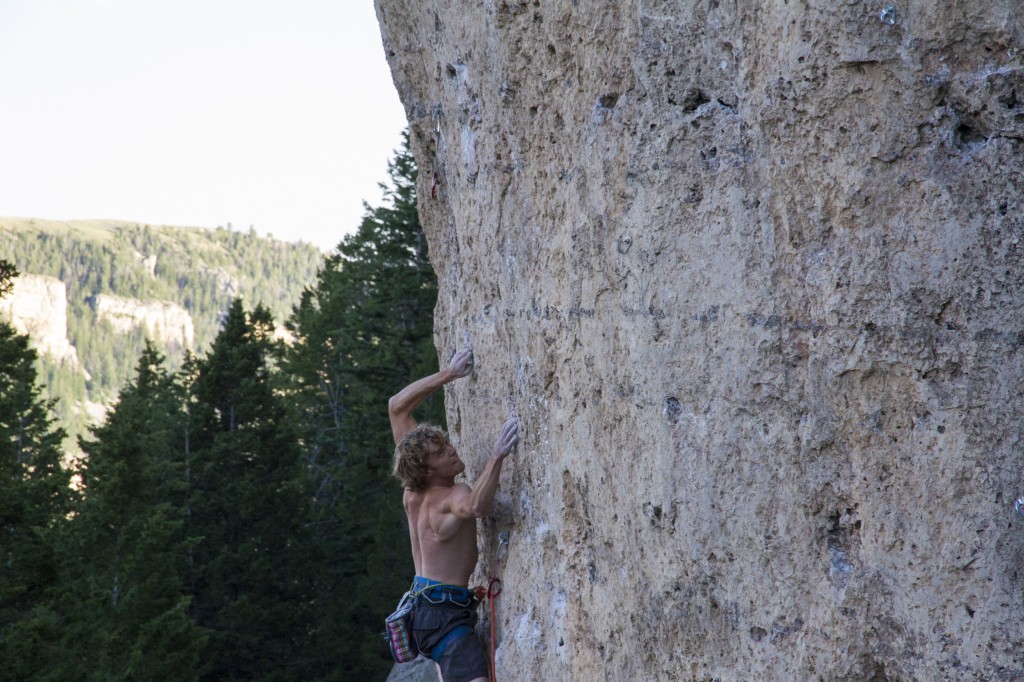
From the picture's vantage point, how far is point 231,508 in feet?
77.5

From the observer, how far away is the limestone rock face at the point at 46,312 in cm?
16538

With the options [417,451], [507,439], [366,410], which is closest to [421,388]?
[417,451]

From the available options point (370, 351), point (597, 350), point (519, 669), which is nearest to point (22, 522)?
point (519, 669)

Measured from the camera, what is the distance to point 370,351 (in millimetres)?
29641

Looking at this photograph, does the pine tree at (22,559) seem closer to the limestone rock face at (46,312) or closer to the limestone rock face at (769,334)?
the limestone rock face at (769,334)

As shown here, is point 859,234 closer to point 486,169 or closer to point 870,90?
point 870,90

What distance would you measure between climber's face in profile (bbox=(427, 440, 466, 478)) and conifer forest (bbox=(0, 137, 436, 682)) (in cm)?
857

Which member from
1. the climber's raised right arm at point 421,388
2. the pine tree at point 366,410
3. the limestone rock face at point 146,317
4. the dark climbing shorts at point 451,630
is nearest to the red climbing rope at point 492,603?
the dark climbing shorts at point 451,630

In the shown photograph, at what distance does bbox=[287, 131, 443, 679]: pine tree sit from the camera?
75.6ft

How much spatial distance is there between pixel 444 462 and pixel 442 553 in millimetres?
553

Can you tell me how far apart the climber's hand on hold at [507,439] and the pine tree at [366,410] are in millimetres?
16427

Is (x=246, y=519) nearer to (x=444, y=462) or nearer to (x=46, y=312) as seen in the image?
(x=444, y=462)

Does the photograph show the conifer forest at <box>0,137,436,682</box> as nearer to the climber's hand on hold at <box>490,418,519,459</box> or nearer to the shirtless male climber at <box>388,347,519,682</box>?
the shirtless male climber at <box>388,347,519,682</box>

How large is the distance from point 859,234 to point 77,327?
190 meters
